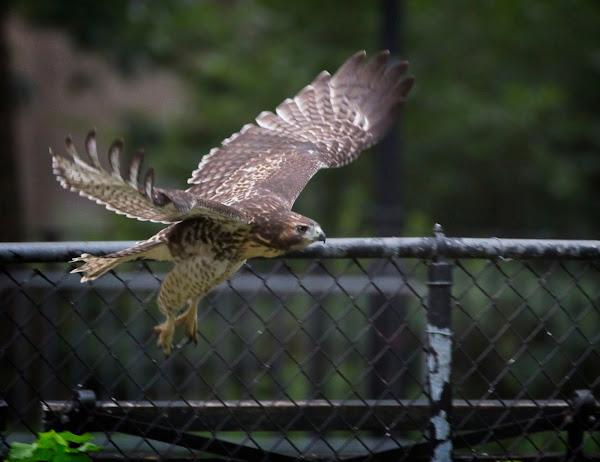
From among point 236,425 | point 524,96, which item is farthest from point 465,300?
point 236,425

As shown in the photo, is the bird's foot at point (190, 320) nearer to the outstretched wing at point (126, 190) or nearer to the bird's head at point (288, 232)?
the bird's head at point (288, 232)

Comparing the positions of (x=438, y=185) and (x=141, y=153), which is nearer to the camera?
(x=141, y=153)

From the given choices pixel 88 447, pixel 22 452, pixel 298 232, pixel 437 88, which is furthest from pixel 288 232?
pixel 437 88

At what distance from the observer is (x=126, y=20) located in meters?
9.38

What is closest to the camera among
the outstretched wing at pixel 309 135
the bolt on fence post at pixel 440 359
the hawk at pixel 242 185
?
the bolt on fence post at pixel 440 359

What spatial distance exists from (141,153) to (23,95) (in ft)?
24.0

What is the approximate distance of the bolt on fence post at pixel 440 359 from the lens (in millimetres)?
2910

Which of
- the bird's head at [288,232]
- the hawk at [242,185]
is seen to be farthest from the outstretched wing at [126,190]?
the bird's head at [288,232]

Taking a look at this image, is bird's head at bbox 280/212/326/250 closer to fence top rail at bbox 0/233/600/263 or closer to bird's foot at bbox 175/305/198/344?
bird's foot at bbox 175/305/198/344

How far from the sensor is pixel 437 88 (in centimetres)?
955

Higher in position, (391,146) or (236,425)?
(391,146)

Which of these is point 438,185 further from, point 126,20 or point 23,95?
point 23,95

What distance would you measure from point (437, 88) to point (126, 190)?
682cm

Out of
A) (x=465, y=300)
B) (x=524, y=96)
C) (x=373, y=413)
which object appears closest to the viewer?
(x=373, y=413)
